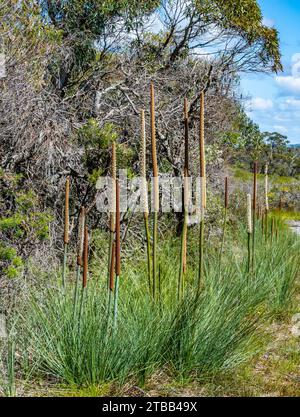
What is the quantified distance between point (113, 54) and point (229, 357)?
21.8 ft

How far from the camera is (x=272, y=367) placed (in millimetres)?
4895

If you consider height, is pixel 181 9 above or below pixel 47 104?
above

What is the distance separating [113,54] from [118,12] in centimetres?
66

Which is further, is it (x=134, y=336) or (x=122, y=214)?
(x=122, y=214)

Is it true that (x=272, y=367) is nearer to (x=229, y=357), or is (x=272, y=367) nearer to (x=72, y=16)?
(x=229, y=357)

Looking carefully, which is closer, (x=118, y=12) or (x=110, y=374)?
(x=110, y=374)

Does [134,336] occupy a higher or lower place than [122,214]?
lower

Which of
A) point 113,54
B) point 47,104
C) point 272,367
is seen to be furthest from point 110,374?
point 113,54

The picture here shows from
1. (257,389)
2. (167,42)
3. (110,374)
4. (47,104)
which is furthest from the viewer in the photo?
(167,42)

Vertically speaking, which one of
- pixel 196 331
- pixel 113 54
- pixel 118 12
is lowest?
pixel 196 331

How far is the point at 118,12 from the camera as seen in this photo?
31.9ft
